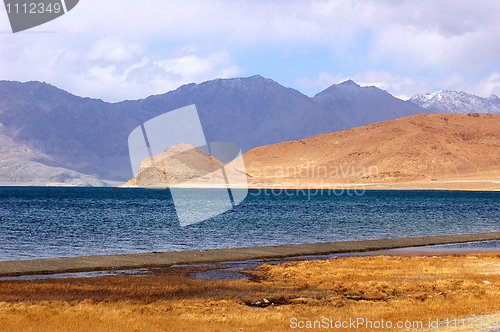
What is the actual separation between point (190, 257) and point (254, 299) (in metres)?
10.3

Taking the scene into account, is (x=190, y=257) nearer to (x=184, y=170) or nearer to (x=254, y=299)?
(x=254, y=299)

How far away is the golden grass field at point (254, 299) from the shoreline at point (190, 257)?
2.72 m

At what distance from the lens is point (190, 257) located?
24328 millimetres

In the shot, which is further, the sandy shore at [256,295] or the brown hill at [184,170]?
the brown hill at [184,170]

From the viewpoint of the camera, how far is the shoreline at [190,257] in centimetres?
2038

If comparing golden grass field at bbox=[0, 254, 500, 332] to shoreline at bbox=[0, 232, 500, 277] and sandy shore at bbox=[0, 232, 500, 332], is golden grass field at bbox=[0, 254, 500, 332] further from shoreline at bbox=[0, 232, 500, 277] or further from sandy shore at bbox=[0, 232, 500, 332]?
shoreline at bbox=[0, 232, 500, 277]

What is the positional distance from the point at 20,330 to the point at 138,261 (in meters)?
11.8

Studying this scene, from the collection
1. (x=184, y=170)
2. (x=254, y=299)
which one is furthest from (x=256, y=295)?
(x=184, y=170)

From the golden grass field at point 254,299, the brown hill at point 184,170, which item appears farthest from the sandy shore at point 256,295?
the brown hill at point 184,170

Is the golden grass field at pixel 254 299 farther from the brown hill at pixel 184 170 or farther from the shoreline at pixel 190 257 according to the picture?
the brown hill at pixel 184 170

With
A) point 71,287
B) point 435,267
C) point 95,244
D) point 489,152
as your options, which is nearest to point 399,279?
point 435,267

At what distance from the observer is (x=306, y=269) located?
20.2 m

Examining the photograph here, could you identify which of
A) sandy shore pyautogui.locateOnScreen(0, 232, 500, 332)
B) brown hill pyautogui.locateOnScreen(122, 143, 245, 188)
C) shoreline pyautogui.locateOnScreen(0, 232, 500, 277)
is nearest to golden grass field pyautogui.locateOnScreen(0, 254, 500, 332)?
sandy shore pyautogui.locateOnScreen(0, 232, 500, 332)

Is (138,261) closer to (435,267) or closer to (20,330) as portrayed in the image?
(20,330)
